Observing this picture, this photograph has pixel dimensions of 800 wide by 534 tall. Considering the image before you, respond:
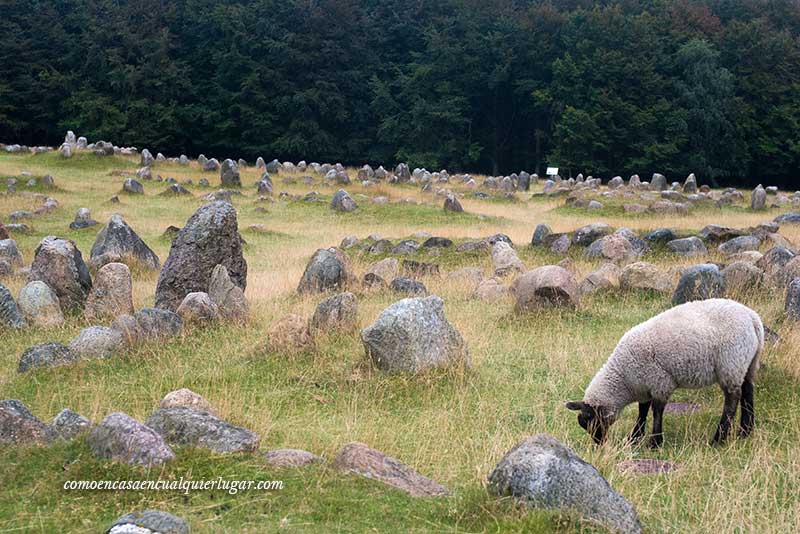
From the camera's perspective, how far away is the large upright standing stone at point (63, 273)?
12578 millimetres

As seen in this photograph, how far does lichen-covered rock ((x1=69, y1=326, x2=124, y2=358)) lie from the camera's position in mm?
9750

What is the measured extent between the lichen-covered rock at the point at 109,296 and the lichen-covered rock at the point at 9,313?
2.92 feet

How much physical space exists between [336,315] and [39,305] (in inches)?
164

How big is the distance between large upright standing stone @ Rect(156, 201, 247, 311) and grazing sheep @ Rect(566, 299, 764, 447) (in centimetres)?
696

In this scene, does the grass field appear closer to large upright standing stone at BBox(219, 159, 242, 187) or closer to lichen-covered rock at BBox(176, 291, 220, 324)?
lichen-covered rock at BBox(176, 291, 220, 324)

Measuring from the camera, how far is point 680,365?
7.23 metres

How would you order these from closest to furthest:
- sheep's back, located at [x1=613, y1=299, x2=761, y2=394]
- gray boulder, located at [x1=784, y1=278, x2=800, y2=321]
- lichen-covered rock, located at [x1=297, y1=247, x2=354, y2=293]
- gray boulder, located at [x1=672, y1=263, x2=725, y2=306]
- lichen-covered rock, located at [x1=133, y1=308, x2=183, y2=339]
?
sheep's back, located at [x1=613, y1=299, x2=761, y2=394], lichen-covered rock, located at [x1=133, y1=308, x2=183, y2=339], gray boulder, located at [x1=784, y1=278, x2=800, y2=321], gray boulder, located at [x1=672, y1=263, x2=725, y2=306], lichen-covered rock, located at [x1=297, y1=247, x2=354, y2=293]

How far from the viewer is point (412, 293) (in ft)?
44.3

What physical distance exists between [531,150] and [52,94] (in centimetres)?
3037

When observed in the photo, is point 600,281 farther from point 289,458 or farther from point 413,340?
point 289,458

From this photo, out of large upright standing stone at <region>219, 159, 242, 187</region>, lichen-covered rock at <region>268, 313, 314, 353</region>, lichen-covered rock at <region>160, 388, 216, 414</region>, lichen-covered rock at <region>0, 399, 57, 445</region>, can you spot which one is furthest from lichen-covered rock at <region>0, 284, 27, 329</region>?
large upright standing stone at <region>219, 159, 242, 187</region>

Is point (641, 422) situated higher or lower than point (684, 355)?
lower

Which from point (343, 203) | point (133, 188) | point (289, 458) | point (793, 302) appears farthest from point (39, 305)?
point (133, 188)

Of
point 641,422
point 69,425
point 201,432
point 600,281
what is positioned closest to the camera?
point 201,432
